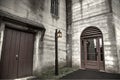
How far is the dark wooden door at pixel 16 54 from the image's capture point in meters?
3.83

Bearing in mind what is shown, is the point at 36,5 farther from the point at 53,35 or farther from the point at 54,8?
the point at 53,35

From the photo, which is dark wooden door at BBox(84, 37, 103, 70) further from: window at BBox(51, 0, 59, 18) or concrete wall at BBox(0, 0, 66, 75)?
window at BBox(51, 0, 59, 18)

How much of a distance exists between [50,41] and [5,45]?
247 centimetres

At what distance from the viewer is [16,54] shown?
4.20 m

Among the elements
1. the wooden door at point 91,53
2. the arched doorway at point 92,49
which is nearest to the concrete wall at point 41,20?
the arched doorway at point 92,49

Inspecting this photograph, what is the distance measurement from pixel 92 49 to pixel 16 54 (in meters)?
4.31

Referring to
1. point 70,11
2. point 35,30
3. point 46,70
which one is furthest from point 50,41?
point 70,11

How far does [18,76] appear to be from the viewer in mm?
4203

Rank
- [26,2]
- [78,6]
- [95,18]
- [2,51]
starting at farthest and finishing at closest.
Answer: [78,6] → [95,18] → [26,2] → [2,51]

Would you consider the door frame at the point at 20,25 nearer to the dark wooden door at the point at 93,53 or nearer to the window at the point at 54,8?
the window at the point at 54,8

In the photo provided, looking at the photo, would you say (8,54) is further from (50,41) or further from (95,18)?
(95,18)

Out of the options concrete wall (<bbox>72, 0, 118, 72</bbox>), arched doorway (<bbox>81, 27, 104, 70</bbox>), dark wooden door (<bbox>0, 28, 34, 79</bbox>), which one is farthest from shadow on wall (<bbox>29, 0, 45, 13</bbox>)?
arched doorway (<bbox>81, 27, 104, 70</bbox>)

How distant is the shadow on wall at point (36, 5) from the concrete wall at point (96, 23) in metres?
2.48

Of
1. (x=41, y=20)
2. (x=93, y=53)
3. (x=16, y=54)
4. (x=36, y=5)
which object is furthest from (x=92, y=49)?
(x=16, y=54)
